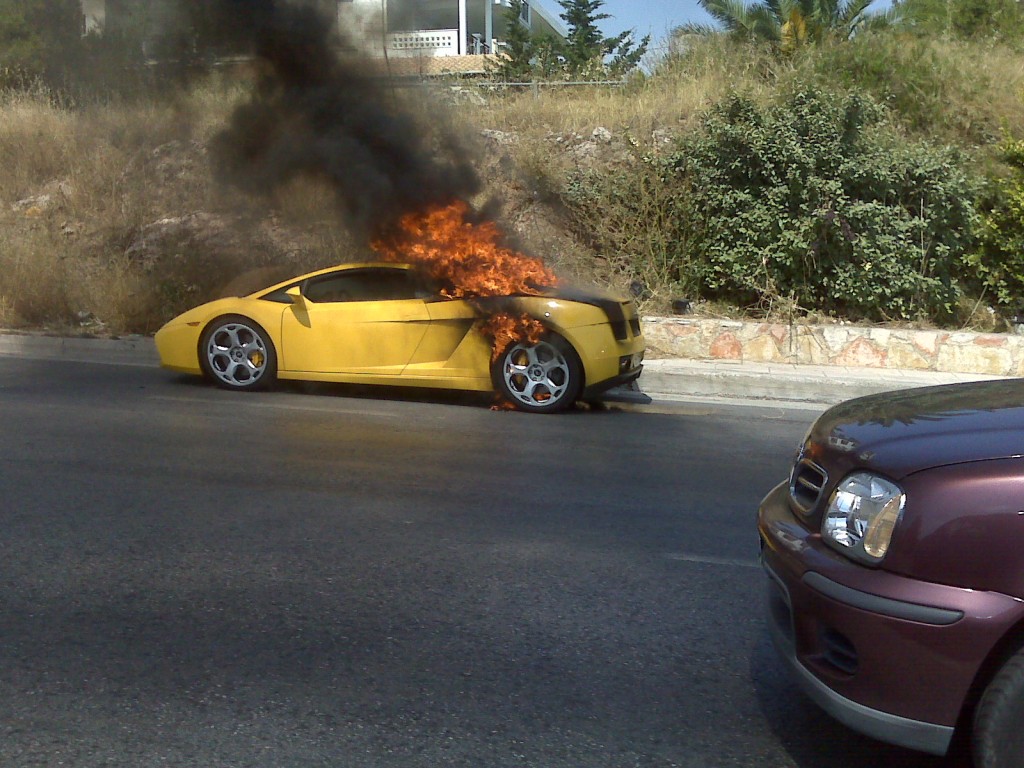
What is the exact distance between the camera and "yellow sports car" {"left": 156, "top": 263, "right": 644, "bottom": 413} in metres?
9.16

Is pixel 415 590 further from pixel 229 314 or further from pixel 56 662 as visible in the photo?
pixel 229 314

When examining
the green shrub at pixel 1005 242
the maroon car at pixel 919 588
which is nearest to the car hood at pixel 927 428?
the maroon car at pixel 919 588

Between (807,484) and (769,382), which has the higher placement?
(807,484)

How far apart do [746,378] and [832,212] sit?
3.24 meters

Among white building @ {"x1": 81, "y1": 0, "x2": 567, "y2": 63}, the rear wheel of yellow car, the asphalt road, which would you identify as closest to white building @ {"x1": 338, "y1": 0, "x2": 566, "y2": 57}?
white building @ {"x1": 81, "y1": 0, "x2": 567, "y2": 63}

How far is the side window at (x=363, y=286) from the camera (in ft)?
31.3

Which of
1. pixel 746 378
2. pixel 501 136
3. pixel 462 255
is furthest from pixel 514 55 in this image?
pixel 462 255

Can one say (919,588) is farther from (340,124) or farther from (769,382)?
(340,124)

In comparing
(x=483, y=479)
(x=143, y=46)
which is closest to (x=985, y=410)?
(x=483, y=479)

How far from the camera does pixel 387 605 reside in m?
4.44

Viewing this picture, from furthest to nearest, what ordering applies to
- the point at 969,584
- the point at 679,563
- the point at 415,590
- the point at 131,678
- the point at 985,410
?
the point at 679,563
the point at 415,590
the point at 131,678
the point at 985,410
the point at 969,584

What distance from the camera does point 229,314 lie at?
387 inches

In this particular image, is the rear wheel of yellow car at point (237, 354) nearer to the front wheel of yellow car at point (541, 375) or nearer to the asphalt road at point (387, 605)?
the asphalt road at point (387, 605)

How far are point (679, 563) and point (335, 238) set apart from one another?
393 inches
